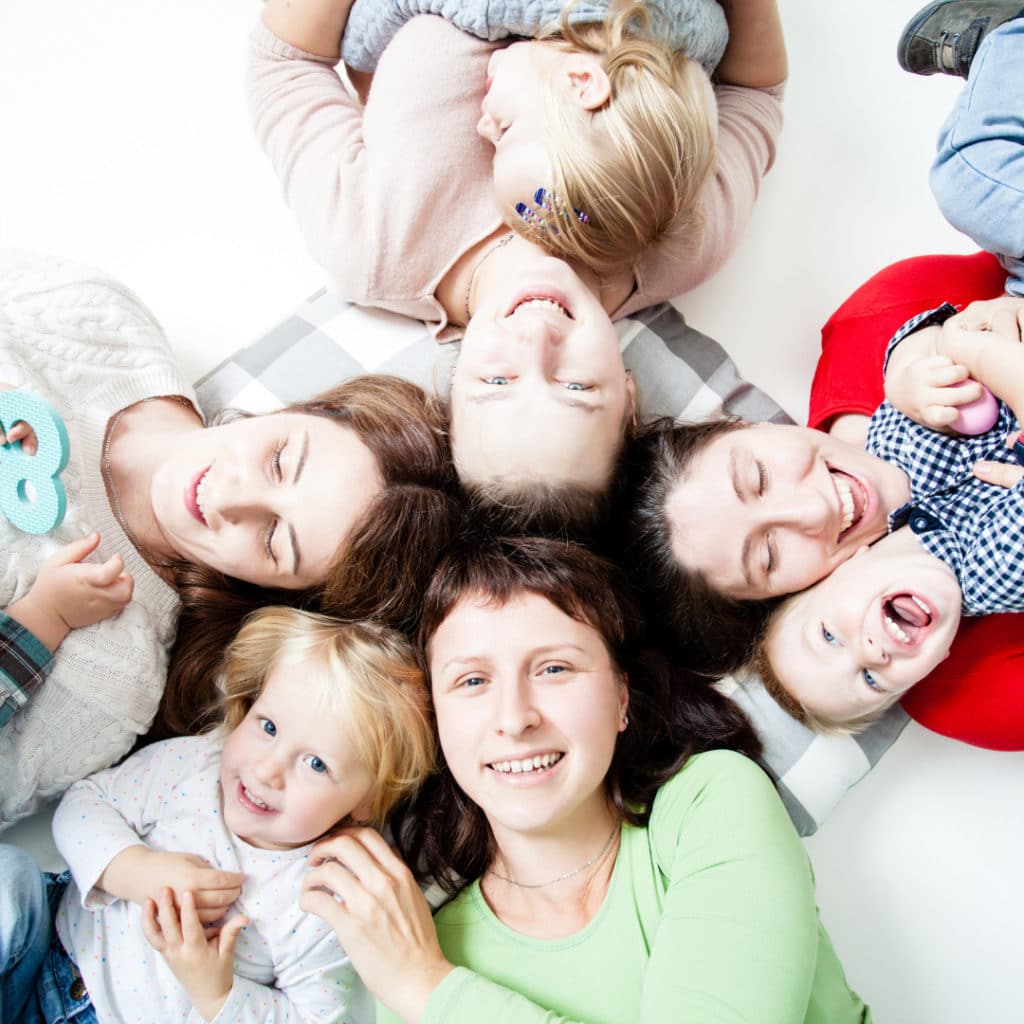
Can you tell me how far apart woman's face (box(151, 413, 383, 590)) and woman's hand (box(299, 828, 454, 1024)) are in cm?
44

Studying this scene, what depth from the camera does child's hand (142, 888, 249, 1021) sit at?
1.25 m

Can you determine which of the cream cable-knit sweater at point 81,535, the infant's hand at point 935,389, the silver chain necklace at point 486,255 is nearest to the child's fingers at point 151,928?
the cream cable-knit sweater at point 81,535

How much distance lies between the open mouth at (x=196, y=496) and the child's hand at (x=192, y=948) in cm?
52

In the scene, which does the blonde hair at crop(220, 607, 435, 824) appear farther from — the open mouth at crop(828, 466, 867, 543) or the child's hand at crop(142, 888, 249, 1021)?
the open mouth at crop(828, 466, 867, 543)

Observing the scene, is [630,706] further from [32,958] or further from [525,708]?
[32,958]

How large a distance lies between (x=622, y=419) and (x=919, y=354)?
498 mm

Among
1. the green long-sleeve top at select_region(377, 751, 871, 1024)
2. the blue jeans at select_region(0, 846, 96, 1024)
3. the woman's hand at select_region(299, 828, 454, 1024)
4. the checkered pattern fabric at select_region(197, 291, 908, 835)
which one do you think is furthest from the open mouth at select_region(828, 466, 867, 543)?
the blue jeans at select_region(0, 846, 96, 1024)

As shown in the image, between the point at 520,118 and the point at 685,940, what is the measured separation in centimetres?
124

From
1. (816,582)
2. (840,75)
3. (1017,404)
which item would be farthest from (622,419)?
(840,75)

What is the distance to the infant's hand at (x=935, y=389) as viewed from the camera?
1.39 metres

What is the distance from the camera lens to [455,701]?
4.26 ft

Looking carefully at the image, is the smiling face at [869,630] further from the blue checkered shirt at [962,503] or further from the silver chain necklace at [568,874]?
the silver chain necklace at [568,874]

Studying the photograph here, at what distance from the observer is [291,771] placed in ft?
4.45

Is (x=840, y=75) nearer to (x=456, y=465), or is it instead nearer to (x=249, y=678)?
(x=456, y=465)
